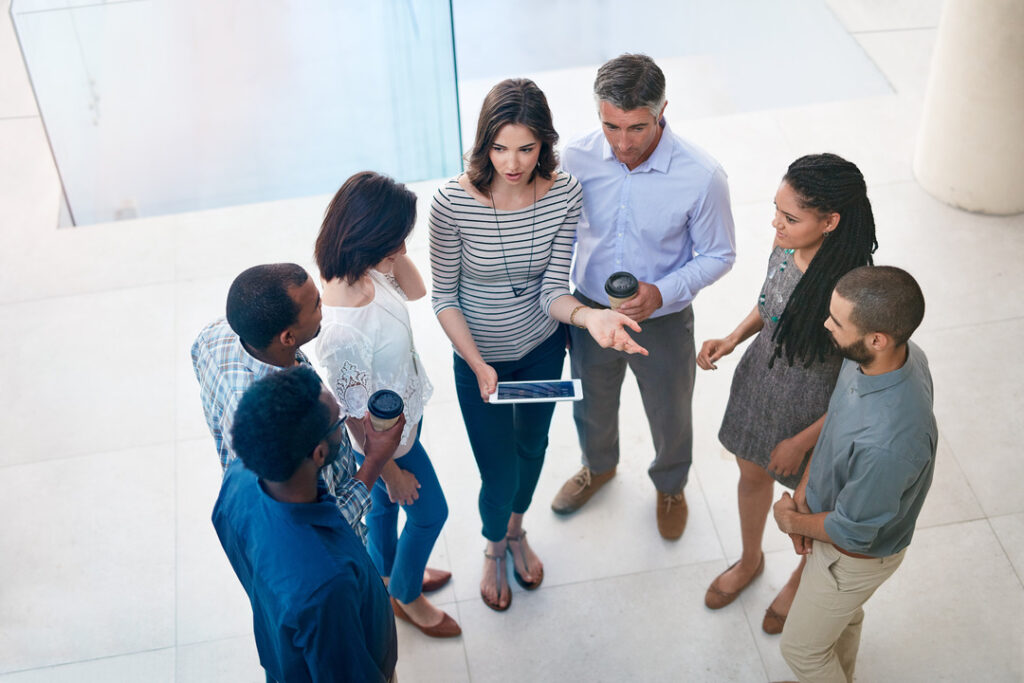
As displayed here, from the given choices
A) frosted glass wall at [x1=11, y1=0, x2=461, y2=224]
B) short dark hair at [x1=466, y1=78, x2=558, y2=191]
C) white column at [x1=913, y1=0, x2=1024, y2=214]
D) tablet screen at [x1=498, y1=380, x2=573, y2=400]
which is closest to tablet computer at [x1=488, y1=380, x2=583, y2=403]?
tablet screen at [x1=498, y1=380, x2=573, y2=400]

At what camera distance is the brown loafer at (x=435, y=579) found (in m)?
3.22

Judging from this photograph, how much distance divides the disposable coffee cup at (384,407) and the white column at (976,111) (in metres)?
3.39

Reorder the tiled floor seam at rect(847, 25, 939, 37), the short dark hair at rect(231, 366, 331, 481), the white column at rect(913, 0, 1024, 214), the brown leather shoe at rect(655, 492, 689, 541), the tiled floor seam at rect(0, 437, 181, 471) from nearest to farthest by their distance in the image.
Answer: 1. the short dark hair at rect(231, 366, 331, 481)
2. the brown leather shoe at rect(655, 492, 689, 541)
3. the tiled floor seam at rect(0, 437, 181, 471)
4. the white column at rect(913, 0, 1024, 214)
5. the tiled floor seam at rect(847, 25, 939, 37)

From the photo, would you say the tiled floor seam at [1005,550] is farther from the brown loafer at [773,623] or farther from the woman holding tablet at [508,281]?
the woman holding tablet at [508,281]

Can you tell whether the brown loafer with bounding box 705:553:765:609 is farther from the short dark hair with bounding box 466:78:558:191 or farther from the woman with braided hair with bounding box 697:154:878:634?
the short dark hair with bounding box 466:78:558:191

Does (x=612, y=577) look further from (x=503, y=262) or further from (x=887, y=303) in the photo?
(x=887, y=303)

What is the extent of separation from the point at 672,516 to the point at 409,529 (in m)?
1.01

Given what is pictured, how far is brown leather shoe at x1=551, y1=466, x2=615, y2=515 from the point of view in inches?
136

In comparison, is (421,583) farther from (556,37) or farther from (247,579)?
(556,37)

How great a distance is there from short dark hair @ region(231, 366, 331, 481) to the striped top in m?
0.83

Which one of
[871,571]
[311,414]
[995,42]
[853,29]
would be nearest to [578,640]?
[871,571]

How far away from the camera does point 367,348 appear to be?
7.82 feet

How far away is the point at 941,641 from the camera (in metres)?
3.03

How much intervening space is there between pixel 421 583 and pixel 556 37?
4616 millimetres
